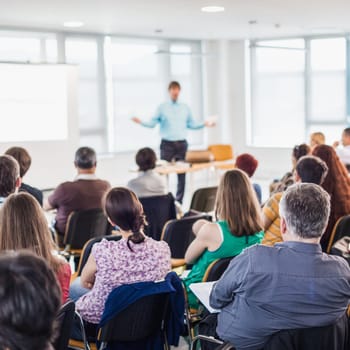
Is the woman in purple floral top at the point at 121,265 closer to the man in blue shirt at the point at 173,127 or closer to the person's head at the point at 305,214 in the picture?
the person's head at the point at 305,214

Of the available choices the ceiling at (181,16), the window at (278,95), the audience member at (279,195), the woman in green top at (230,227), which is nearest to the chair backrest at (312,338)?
the woman in green top at (230,227)

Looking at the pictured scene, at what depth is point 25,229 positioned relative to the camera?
276cm

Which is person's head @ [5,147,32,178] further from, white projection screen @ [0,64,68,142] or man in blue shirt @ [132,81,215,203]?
man in blue shirt @ [132,81,215,203]

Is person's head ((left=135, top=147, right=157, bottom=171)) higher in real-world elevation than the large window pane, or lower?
lower

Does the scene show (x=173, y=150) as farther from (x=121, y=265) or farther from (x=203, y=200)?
(x=121, y=265)

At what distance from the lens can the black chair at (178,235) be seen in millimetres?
4199

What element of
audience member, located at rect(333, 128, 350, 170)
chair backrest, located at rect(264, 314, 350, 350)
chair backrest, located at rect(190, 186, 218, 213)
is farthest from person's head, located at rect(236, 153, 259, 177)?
chair backrest, located at rect(264, 314, 350, 350)

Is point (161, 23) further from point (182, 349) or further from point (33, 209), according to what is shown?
point (33, 209)


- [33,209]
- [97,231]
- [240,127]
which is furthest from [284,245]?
[240,127]

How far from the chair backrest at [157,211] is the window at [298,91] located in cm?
661

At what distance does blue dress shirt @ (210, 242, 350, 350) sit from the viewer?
2311mm

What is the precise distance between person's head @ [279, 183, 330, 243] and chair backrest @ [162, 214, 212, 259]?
180 cm

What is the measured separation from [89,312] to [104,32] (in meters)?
7.44

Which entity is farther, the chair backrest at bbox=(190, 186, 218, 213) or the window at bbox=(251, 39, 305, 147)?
the window at bbox=(251, 39, 305, 147)
